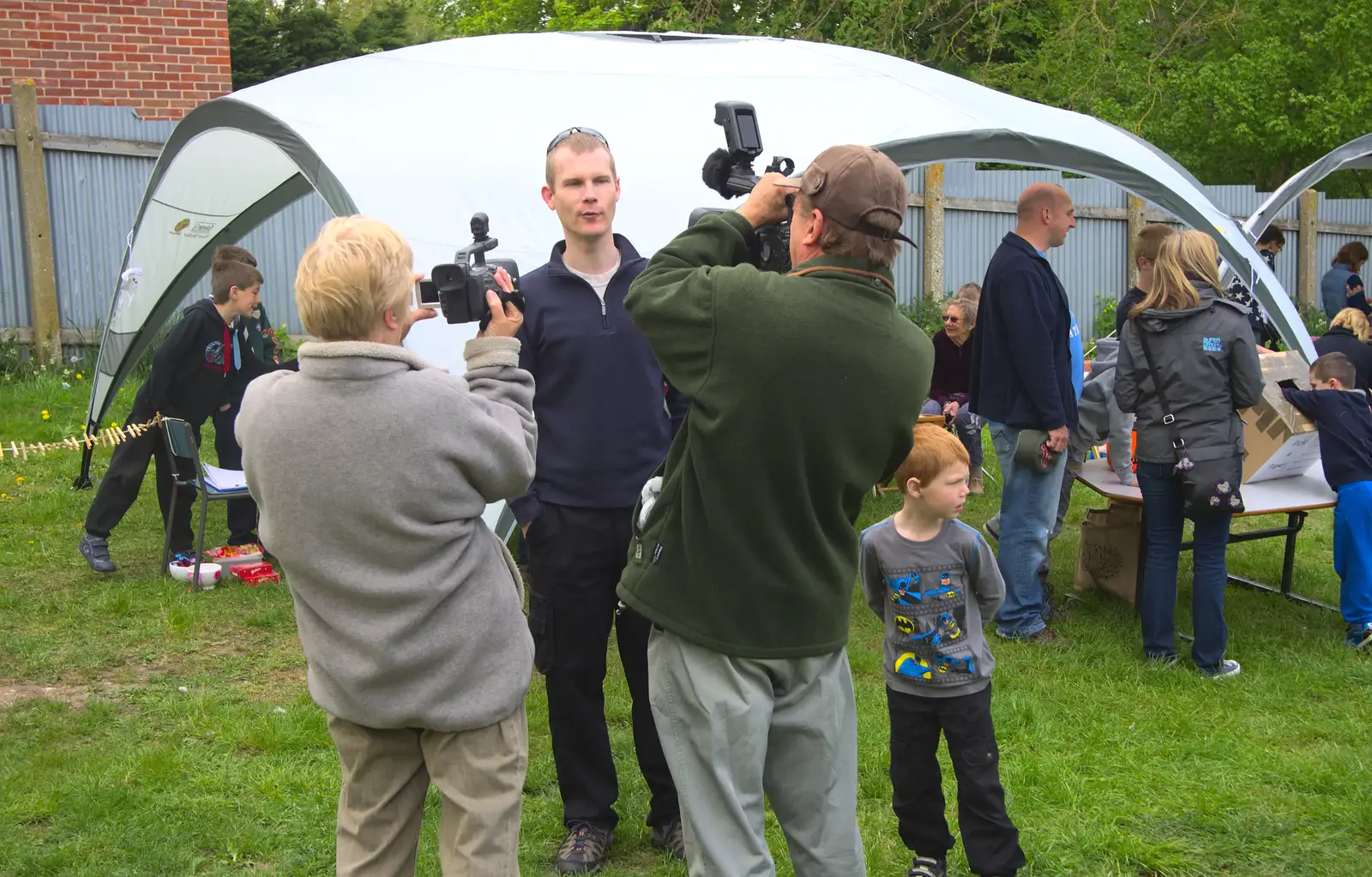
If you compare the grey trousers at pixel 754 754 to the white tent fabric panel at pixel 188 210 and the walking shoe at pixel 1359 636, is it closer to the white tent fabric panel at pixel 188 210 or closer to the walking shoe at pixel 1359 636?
the walking shoe at pixel 1359 636

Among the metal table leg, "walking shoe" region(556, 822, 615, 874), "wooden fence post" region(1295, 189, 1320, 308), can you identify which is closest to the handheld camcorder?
"walking shoe" region(556, 822, 615, 874)

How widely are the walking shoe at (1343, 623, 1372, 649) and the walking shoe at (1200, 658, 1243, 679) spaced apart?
0.77 meters

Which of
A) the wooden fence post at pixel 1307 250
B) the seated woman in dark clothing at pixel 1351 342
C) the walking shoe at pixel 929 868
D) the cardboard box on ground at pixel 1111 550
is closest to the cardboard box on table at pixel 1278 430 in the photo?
the cardboard box on ground at pixel 1111 550

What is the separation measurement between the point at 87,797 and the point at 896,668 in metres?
2.66

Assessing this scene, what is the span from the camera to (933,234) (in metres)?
14.8

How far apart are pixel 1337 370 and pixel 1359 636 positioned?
1.26 m

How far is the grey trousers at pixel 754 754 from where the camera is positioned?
2510 millimetres

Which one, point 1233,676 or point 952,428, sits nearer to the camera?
point 1233,676

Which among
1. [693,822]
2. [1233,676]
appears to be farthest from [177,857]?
[1233,676]

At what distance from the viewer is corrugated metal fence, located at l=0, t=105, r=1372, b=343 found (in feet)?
37.2

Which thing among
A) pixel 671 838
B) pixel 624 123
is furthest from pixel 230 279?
pixel 671 838

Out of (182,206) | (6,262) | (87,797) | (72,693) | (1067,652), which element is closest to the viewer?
(87,797)

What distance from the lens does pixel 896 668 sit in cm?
354

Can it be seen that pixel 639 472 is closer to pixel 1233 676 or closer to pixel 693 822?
pixel 693 822
